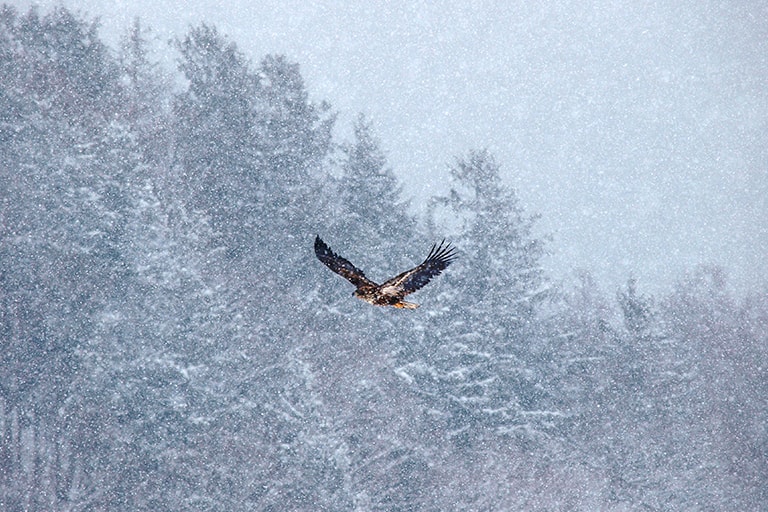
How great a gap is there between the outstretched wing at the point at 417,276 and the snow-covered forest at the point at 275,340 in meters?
19.6

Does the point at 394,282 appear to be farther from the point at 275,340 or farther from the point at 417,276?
the point at 275,340

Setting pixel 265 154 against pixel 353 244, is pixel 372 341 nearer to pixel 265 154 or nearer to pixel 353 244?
pixel 353 244

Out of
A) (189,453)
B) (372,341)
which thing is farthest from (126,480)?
(372,341)

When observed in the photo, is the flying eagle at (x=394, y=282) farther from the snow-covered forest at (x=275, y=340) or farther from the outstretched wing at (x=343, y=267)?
the snow-covered forest at (x=275, y=340)

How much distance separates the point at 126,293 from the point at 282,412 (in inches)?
280

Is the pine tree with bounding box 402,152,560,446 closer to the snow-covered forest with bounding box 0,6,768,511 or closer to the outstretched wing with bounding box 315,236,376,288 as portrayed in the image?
the snow-covered forest with bounding box 0,6,768,511

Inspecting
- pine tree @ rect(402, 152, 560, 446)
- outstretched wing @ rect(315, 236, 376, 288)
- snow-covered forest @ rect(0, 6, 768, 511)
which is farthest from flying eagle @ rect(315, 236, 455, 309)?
pine tree @ rect(402, 152, 560, 446)

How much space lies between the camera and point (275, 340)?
31.0 m

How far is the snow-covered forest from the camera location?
28.0m

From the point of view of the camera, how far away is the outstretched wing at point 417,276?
25.9 feet

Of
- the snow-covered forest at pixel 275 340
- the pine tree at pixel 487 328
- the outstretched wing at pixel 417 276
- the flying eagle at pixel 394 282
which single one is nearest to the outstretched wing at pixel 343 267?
the flying eagle at pixel 394 282

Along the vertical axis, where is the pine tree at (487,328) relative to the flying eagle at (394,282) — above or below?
above

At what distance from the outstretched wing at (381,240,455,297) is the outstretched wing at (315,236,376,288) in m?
0.18

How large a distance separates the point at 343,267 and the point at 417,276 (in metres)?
0.71
